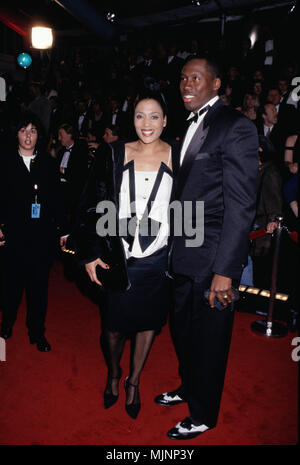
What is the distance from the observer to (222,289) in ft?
5.77

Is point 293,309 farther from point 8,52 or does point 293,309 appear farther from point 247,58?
point 8,52

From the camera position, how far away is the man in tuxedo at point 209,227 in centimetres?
170

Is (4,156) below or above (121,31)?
below

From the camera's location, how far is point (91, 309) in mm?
3564

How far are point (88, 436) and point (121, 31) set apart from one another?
11965 mm

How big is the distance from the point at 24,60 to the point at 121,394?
900 cm

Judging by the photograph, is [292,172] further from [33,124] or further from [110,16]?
[110,16]

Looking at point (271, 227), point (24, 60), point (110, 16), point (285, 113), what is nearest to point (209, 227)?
point (271, 227)

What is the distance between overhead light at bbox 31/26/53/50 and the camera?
9531 millimetres

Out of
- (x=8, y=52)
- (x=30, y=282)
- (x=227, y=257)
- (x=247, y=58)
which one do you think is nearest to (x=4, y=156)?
(x=30, y=282)

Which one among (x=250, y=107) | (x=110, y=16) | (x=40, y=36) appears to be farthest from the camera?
(x=110, y=16)

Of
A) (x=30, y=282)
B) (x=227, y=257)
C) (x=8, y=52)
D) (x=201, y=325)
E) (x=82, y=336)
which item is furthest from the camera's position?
(x=8, y=52)

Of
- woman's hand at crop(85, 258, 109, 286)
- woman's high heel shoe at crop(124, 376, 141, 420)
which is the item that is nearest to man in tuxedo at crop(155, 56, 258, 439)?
woman's high heel shoe at crop(124, 376, 141, 420)

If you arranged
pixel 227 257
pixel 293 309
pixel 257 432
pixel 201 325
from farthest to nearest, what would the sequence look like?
pixel 293 309
pixel 257 432
pixel 201 325
pixel 227 257
